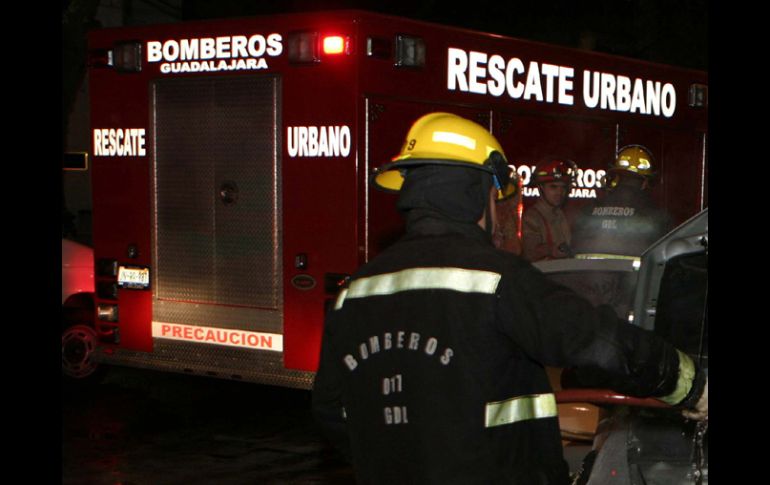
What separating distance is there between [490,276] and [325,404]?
0.67 metres

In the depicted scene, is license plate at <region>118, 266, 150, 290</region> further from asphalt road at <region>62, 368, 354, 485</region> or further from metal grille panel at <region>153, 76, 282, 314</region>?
asphalt road at <region>62, 368, 354, 485</region>

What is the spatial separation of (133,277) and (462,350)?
6611mm

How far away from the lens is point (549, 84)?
939cm

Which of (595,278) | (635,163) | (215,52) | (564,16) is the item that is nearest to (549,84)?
(635,163)

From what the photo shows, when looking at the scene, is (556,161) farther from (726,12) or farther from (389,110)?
(726,12)

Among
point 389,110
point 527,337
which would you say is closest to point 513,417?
point 527,337

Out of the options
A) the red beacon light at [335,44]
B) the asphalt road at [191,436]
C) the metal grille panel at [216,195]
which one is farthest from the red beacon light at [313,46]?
the asphalt road at [191,436]

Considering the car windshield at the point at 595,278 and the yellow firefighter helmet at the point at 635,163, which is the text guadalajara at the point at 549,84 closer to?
the yellow firefighter helmet at the point at 635,163

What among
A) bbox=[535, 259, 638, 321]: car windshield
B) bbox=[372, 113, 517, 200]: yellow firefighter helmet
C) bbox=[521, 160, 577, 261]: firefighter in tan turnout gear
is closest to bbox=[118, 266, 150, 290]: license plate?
bbox=[521, 160, 577, 261]: firefighter in tan turnout gear

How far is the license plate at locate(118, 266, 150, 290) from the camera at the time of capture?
915cm

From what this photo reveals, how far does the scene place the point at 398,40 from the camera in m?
8.09

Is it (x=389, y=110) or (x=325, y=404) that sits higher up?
(x=389, y=110)

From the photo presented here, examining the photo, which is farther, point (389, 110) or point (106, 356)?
point (106, 356)

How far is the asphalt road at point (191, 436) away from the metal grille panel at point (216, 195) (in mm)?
776
